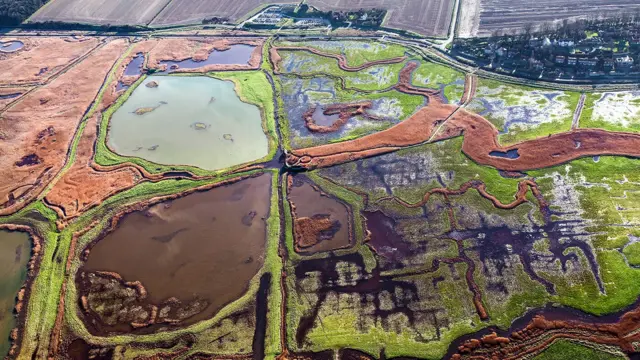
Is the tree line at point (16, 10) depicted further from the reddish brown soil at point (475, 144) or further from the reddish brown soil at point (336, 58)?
the reddish brown soil at point (475, 144)

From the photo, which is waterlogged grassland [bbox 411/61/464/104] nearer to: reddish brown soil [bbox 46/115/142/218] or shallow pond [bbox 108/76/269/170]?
shallow pond [bbox 108/76/269/170]

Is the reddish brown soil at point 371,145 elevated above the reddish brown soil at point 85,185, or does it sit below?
above

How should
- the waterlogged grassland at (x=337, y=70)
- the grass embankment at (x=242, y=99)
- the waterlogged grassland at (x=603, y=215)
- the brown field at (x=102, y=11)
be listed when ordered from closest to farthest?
the waterlogged grassland at (x=603, y=215) → the grass embankment at (x=242, y=99) → the waterlogged grassland at (x=337, y=70) → the brown field at (x=102, y=11)

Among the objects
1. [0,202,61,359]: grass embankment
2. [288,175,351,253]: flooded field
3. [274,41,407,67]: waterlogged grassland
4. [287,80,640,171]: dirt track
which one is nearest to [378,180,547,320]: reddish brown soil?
[287,80,640,171]: dirt track

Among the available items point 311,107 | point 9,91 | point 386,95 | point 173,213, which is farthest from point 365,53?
point 9,91

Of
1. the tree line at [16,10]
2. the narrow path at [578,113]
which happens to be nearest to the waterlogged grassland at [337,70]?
the narrow path at [578,113]

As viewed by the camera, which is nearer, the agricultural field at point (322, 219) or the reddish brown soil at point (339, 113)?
the agricultural field at point (322, 219)
